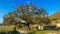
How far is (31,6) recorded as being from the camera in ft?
146

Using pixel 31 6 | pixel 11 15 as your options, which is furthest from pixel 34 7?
pixel 11 15

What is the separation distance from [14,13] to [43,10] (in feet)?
27.7

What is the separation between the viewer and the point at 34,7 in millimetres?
43719

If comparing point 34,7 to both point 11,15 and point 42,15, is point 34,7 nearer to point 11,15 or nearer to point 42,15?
point 42,15

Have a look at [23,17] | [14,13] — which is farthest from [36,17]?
[14,13]

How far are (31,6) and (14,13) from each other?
5217 millimetres

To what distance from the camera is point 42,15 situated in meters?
44.8

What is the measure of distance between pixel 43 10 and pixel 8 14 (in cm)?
1015

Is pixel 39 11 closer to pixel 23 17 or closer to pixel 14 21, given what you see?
pixel 23 17

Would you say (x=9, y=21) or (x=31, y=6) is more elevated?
(x=31, y=6)

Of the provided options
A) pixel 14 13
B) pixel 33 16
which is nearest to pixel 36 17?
pixel 33 16

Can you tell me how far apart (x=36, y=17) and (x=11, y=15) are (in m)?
7.06

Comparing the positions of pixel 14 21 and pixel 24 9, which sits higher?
pixel 24 9

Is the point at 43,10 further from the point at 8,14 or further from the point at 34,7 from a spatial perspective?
the point at 8,14
